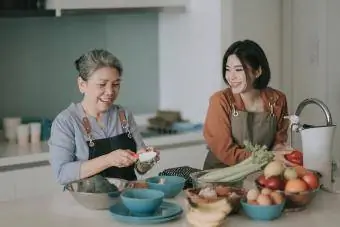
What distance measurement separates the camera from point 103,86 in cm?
251

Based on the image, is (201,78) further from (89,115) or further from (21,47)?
(89,115)

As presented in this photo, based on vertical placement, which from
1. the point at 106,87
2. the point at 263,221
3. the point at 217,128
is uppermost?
the point at 106,87

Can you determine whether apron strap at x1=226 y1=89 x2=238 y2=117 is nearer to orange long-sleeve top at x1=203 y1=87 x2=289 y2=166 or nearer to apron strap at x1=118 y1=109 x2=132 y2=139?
orange long-sleeve top at x1=203 y1=87 x2=289 y2=166

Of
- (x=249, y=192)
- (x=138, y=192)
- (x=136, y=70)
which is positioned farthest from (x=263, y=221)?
(x=136, y=70)

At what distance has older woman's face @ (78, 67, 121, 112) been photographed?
98.6 inches

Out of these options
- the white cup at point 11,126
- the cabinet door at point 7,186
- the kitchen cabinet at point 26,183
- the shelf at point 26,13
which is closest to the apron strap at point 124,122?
the kitchen cabinet at point 26,183

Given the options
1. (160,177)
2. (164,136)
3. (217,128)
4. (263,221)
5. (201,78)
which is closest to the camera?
(263,221)

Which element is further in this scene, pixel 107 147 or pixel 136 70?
pixel 136 70

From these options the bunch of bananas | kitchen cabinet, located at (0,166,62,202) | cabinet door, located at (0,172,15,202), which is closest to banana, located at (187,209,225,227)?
the bunch of bananas

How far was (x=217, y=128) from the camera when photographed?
2.85 metres

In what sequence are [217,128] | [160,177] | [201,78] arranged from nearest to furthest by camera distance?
[160,177] → [217,128] → [201,78]

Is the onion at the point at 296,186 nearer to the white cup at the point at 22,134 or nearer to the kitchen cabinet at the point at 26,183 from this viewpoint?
the kitchen cabinet at the point at 26,183

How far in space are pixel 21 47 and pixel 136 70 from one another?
0.74 meters

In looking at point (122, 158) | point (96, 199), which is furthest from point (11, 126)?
point (96, 199)
